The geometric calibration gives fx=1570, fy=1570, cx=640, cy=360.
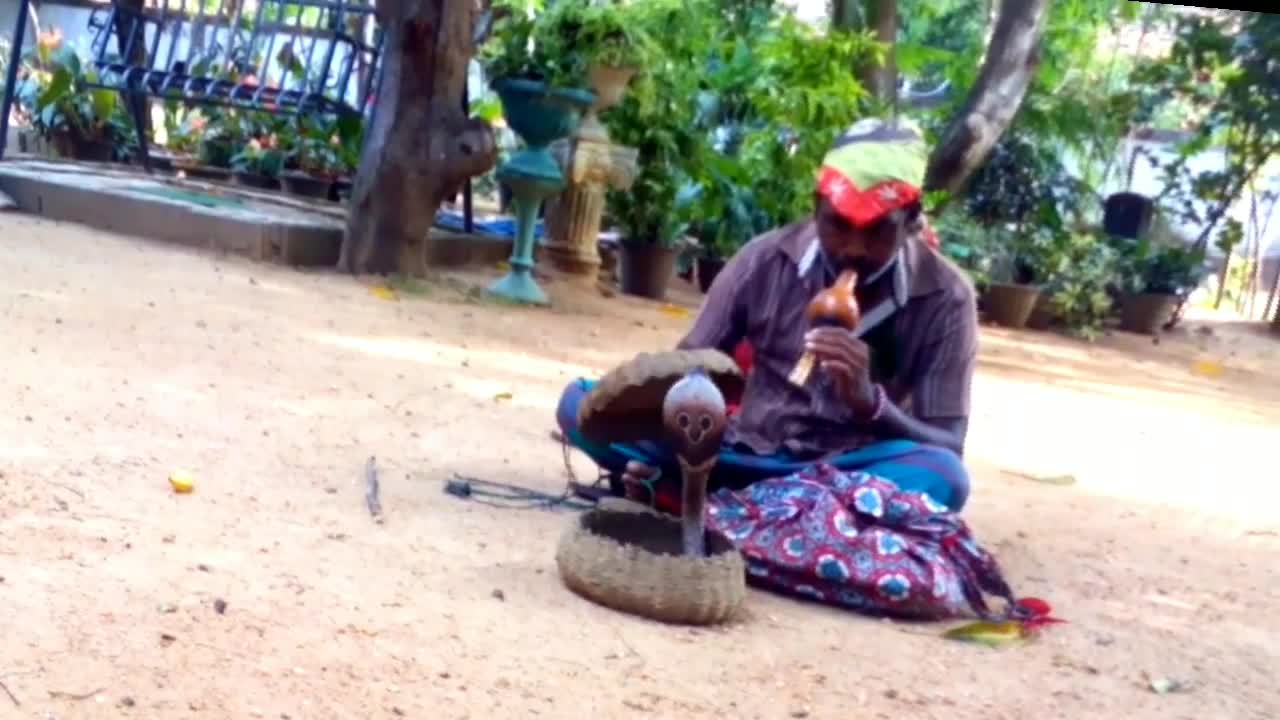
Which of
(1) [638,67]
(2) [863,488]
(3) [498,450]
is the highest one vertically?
(1) [638,67]

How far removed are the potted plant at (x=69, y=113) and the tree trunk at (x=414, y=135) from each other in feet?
13.1

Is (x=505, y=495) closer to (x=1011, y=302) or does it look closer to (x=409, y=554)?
(x=409, y=554)

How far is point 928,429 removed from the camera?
3604 millimetres

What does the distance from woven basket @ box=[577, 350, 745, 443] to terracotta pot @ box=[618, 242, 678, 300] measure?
6138mm

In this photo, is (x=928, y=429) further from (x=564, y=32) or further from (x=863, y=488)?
(x=564, y=32)

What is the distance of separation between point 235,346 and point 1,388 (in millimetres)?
1319

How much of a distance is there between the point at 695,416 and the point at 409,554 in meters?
0.69

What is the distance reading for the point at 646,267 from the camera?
9.84 meters

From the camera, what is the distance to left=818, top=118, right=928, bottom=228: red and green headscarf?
3387mm

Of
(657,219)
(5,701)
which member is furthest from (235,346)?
(657,219)

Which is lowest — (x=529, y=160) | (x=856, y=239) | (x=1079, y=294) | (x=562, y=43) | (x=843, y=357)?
(x=1079, y=294)

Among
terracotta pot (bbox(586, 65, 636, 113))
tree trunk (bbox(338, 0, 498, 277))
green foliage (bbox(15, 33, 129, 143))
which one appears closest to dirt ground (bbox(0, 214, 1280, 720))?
tree trunk (bbox(338, 0, 498, 277))

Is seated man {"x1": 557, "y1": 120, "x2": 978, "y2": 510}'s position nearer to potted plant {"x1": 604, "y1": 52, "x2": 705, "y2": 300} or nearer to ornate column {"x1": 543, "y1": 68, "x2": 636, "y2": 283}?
ornate column {"x1": 543, "y1": 68, "x2": 636, "y2": 283}

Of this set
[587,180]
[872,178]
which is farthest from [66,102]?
[872,178]
